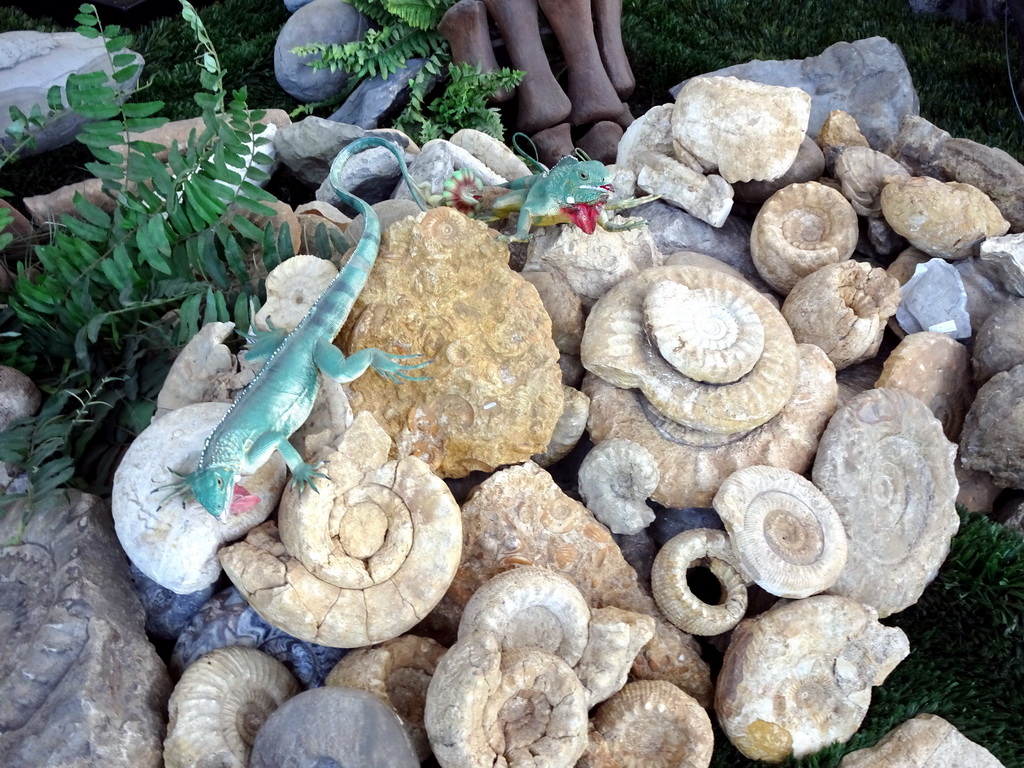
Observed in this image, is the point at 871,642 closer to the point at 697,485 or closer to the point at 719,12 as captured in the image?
the point at 697,485

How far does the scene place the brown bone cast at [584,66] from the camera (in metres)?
5.23

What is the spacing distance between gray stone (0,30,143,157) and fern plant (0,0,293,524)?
6.32 feet

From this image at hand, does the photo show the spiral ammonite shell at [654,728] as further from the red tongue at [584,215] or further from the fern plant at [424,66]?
the fern plant at [424,66]

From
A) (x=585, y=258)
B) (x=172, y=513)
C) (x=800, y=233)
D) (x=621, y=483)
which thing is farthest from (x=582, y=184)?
(x=172, y=513)

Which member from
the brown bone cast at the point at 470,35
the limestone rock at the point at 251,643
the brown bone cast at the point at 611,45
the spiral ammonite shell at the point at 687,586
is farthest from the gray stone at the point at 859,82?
the limestone rock at the point at 251,643

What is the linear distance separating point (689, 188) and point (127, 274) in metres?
2.41

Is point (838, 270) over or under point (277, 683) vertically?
over

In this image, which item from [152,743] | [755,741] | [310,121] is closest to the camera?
[152,743]

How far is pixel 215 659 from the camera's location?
2.62 meters

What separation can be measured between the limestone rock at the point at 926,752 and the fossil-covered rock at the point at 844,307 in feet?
4.82

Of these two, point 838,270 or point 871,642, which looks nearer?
point 871,642

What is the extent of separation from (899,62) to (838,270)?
223 centimetres

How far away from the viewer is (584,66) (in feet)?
17.3

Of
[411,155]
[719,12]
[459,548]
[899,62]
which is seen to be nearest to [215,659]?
[459,548]
